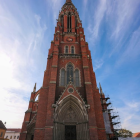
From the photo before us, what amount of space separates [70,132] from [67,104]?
3.43 metres

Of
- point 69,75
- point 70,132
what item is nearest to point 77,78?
point 69,75

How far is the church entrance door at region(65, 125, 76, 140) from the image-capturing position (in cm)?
1387

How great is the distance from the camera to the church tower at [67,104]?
13.3 meters

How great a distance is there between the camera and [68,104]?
15.3 metres

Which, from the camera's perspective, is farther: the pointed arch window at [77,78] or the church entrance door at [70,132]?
the pointed arch window at [77,78]

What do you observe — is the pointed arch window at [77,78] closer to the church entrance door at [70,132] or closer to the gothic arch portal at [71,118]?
the gothic arch portal at [71,118]

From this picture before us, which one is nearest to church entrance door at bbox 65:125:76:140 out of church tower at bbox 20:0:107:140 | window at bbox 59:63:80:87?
church tower at bbox 20:0:107:140

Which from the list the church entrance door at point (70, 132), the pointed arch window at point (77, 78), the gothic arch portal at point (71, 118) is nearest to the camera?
the gothic arch portal at point (71, 118)

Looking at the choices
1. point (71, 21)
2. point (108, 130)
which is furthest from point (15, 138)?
point (71, 21)

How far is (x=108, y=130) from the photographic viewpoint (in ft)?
62.0

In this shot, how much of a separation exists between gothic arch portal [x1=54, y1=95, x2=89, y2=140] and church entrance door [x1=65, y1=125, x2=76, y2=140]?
17 centimetres

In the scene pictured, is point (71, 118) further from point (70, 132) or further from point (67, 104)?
point (67, 104)

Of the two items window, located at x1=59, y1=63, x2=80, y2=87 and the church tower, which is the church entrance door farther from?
window, located at x1=59, y1=63, x2=80, y2=87

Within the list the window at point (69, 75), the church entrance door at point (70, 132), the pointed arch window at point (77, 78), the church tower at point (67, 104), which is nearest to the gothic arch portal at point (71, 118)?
the church tower at point (67, 104)
